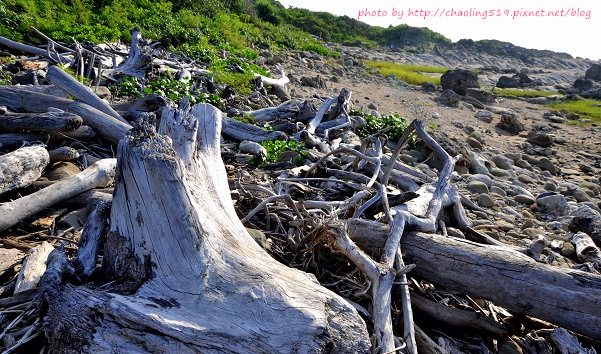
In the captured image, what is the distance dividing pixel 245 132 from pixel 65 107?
245 cm

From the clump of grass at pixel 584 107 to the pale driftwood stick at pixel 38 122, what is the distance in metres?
18.5

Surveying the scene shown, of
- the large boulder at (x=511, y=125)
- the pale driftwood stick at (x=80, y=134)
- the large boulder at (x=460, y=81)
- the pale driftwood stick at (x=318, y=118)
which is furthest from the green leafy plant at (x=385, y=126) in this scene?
the large boulder at (x=460, y=81)

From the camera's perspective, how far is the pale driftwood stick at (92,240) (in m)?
2.04

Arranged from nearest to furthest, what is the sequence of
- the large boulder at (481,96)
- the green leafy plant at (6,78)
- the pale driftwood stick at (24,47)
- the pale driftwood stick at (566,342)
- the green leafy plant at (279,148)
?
the pale driftwood stick at (566,342)
the green leafy plant at (279,148)
the green leafy plant at (6,78)
the pale driftwood stick at (24,47)
the large boulder at (481,96)

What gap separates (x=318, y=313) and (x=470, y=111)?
49.2ft

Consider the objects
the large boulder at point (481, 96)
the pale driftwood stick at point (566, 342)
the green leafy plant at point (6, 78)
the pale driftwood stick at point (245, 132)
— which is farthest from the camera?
the large boulder at point (481, 96)

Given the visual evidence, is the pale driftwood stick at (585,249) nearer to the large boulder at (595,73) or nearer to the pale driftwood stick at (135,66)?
the pale driftwood stick at (135,66)

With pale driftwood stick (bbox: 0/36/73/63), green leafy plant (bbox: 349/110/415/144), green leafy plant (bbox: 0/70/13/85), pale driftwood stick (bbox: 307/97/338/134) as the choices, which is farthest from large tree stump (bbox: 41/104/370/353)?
Result: pale driftwood stick (bbox: 0/36/73/63)

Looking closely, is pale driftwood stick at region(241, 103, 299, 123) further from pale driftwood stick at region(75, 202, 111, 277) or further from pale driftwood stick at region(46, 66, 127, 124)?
pale driftwood stick at region(75, 202, 111, 277)

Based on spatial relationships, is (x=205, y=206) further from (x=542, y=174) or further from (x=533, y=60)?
(x=533, y=60)

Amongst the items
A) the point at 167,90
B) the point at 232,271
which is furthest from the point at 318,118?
the point at 232,271

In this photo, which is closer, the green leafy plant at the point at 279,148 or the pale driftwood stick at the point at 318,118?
the green leafy plant at the point at 279,148

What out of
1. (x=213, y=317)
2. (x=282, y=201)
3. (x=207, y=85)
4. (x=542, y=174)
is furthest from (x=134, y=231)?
(x=542, y=174)

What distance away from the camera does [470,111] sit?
15078 mm
